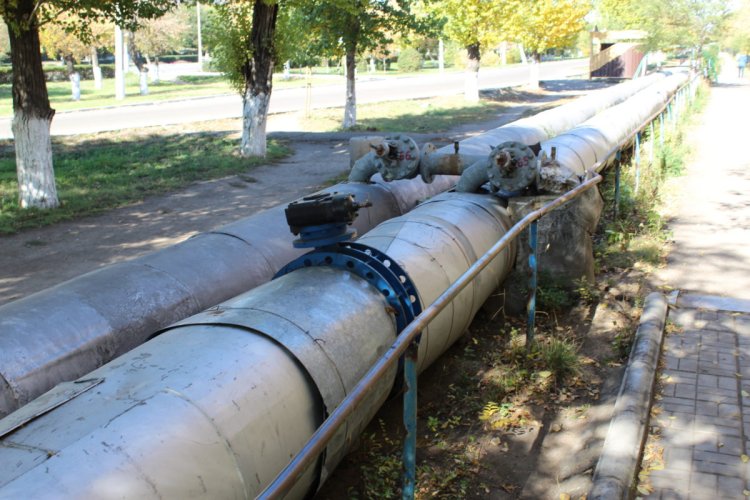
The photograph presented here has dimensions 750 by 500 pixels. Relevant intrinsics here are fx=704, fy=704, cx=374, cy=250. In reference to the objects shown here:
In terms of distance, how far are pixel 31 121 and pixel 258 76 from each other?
232 inches

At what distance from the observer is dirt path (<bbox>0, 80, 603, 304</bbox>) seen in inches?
342

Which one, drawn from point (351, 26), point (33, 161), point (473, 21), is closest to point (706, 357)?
point (33, 161)

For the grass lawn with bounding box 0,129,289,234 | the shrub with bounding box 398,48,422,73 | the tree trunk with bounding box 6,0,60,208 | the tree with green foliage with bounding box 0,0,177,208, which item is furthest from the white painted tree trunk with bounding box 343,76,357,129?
the shrub with bounding box 398,48,422,73

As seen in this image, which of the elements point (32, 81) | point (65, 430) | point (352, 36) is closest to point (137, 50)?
point (352, 36)

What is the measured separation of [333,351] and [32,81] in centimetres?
951

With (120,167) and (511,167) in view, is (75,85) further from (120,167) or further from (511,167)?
(511,167)

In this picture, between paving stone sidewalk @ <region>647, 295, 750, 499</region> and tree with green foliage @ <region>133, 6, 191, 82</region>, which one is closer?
paving stone sidewalk @ <region>647, 295, 750, 499</region>

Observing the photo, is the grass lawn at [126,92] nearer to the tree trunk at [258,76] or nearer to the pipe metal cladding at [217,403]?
the tree trunk at [258,76]

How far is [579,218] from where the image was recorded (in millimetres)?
6715

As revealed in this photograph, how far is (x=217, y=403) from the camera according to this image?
292 cm

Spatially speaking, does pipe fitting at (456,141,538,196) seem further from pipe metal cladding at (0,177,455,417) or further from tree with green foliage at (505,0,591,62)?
tree with green foliage at (505,0,591,62)

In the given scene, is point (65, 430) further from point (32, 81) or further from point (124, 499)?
point (32, 81)

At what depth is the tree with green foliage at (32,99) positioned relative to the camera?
34.6 feet

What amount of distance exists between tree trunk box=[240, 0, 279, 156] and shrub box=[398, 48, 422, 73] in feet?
152
